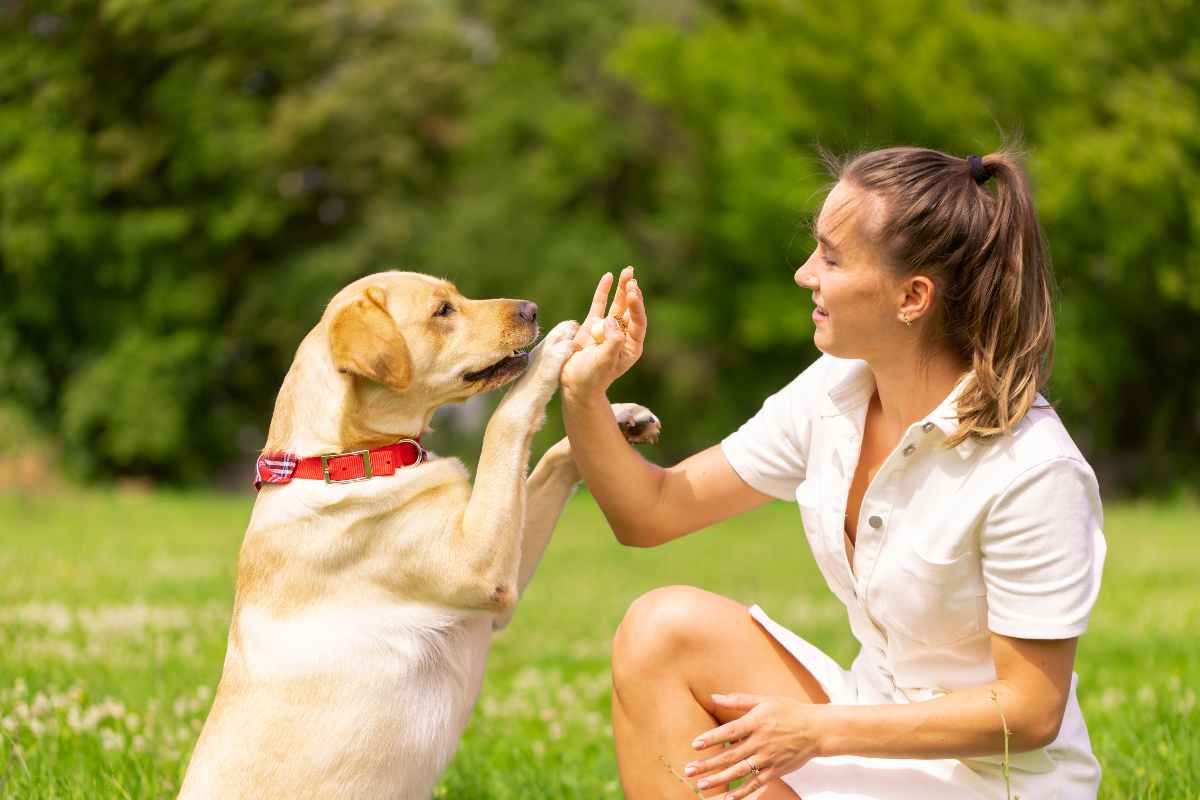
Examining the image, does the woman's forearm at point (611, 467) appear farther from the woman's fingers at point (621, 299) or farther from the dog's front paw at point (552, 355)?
the woman's fingers at point (621, 299)

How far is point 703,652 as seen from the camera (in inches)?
138

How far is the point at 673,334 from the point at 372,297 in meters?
26.9

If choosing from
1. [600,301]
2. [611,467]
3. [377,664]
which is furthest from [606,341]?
[377,664]

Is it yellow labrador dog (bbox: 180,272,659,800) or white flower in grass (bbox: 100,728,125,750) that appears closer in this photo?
yellow labrador dog (bbox: 180,272,659,800)

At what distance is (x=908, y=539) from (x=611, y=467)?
95 centimetres

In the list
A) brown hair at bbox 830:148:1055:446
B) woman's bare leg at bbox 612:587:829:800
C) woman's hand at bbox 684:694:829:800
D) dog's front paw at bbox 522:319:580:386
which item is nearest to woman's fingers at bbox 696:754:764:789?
woman's hand at bbox 684:694:829:800

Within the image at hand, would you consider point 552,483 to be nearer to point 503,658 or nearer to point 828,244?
point 828,244

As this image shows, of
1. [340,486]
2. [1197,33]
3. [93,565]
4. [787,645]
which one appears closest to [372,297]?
[340,486]

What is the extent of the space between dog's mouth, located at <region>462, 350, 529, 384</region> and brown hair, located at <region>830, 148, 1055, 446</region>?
1.20 m

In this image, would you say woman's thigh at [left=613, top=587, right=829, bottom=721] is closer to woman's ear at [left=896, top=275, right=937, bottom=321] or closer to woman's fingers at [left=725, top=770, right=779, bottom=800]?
woman's fingers at [left=725, top=770, right=779, bottom=800]

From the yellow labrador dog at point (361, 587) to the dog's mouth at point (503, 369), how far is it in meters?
0.14

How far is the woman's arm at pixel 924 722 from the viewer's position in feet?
9.83

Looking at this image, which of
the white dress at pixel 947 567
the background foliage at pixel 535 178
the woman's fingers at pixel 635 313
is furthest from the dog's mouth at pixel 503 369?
the background foliage at pixel 535 178

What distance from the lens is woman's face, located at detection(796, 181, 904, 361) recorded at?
10.8 feet
